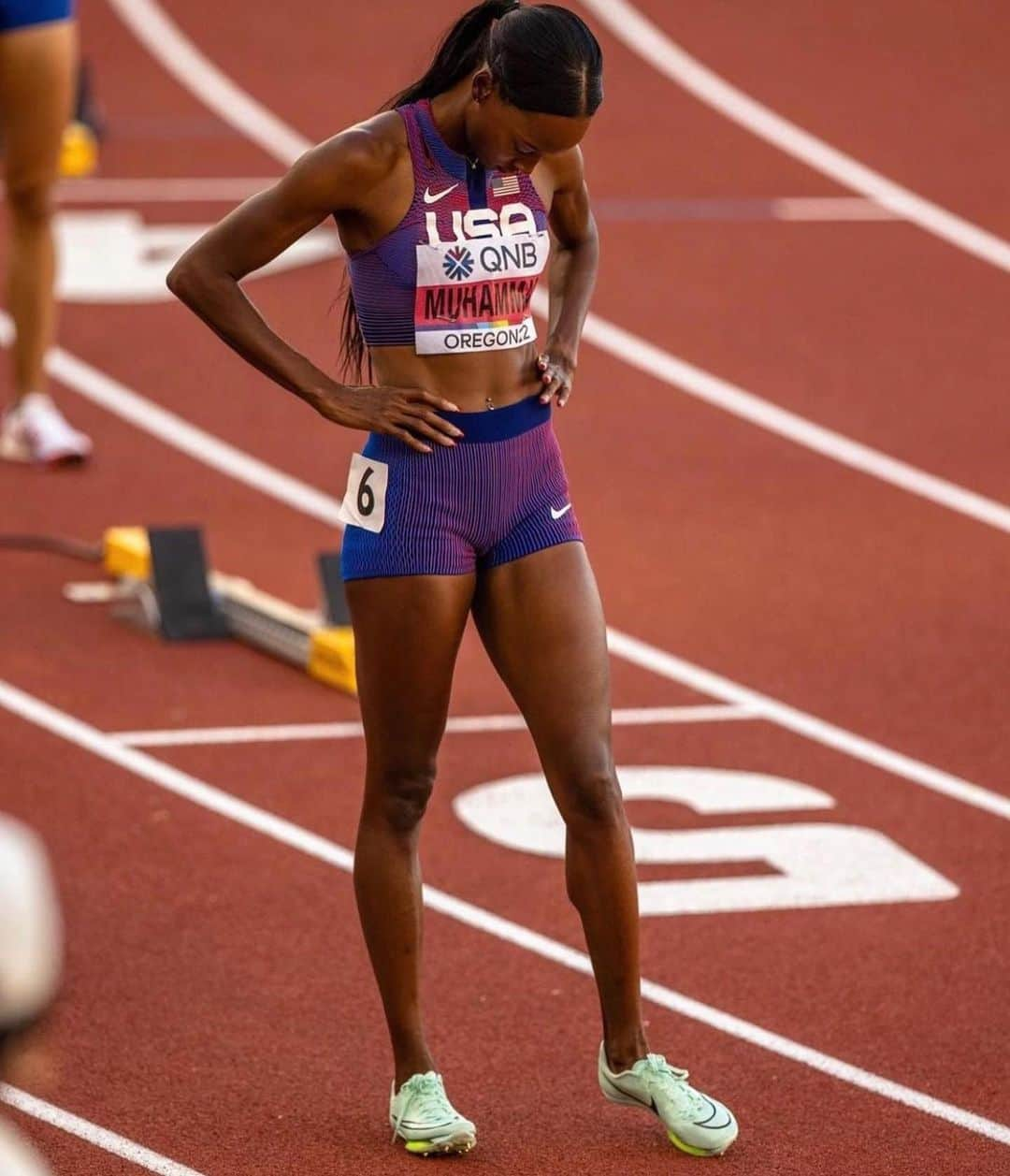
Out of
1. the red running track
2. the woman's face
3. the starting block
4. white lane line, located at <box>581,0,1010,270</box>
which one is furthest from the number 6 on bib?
white lane line, located at <box>581,0,1010,270</box>

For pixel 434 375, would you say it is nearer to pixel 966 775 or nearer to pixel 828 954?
pixel 828 954

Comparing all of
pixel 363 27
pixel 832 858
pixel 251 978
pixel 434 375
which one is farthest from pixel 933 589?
pixel 363 27

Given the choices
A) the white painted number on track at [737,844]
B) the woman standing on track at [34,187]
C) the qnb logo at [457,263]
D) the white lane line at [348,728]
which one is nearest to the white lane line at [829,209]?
Result: the woman standing on track at [34,187]

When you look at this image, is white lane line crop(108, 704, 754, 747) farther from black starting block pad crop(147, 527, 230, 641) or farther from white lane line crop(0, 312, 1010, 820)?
black starting block pad crop(147, 527, 230, 641)

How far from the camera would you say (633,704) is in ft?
23.2

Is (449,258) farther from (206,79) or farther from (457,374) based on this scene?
(206,79)

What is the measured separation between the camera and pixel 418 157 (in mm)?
4051

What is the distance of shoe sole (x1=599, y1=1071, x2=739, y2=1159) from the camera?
4.27m

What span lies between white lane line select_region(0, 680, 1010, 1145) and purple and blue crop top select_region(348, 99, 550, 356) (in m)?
1.67

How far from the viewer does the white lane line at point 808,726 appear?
6.33 m

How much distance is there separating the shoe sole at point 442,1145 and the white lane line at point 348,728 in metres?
2.57

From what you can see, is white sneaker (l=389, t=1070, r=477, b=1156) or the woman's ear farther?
white sneaker (l=389, t=1070, r=477, b=1156)

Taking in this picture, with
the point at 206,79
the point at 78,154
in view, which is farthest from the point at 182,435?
the point at 206,79

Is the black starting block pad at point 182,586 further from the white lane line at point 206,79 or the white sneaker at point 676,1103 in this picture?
the white lane line at point 206,79
